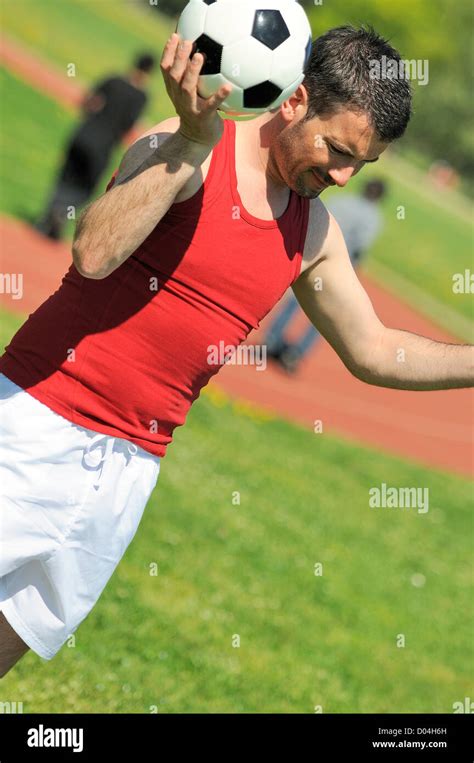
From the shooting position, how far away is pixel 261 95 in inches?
121

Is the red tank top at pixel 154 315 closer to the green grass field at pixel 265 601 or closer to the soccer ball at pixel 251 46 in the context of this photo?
the soccer ball at pixel 251 46

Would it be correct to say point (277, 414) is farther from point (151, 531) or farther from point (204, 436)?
point (151, 531)

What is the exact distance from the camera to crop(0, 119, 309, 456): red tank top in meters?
3.26

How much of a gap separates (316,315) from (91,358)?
97 centimetres

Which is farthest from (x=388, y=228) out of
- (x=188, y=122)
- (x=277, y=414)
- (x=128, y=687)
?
(x=188, y=122)

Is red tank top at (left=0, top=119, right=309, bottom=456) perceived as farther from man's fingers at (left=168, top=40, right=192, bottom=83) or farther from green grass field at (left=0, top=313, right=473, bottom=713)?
green grass field at (left=0, top=313, right=473, bottom=713)

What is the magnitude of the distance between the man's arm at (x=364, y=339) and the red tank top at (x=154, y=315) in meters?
0.35

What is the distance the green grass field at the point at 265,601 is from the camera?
5.61m

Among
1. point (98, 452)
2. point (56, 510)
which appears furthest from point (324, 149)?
point (56, 510)

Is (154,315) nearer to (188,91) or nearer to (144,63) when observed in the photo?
(188,91)

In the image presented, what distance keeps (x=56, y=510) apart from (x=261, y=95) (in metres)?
1.45

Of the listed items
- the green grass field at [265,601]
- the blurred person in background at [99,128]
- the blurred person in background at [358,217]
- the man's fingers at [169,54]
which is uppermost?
the blurred person in background at [99,128]

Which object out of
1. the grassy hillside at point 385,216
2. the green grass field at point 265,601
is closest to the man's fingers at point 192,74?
the green grass field at point 265,601

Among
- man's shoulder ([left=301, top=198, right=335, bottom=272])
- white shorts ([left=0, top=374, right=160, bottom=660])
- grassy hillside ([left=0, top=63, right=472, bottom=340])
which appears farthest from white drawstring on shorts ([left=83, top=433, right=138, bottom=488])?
grassy hillside ([left=0, top=63, right=472, bottom=340])
